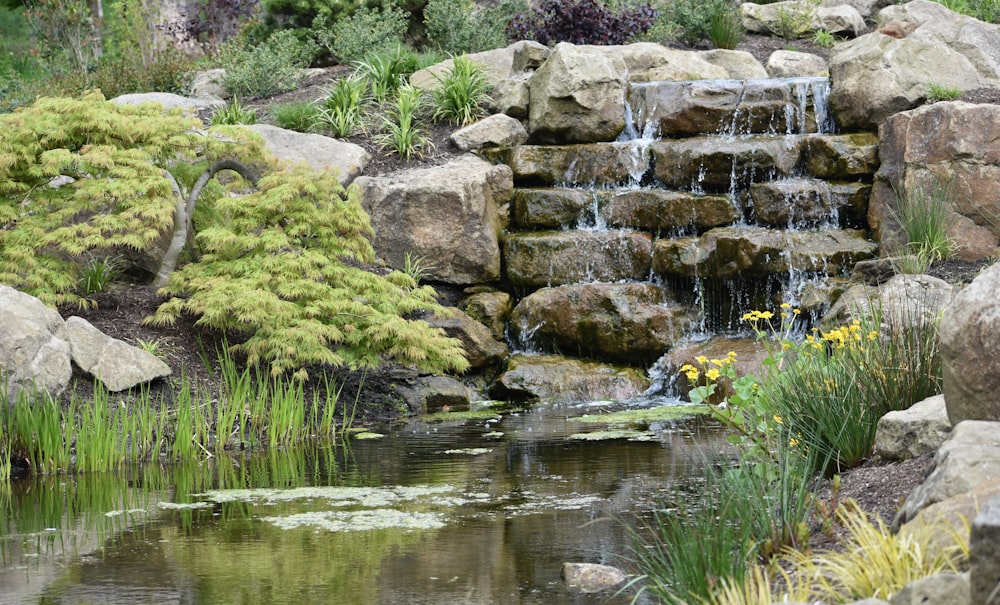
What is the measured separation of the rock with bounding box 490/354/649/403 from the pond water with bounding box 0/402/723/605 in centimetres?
250

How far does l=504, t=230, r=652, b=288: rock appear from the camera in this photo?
12.3 meters

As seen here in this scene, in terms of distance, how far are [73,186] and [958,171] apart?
8998 millimetres

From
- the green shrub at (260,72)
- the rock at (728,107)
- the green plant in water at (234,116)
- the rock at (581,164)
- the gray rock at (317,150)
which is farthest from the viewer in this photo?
the green shrub at (260,72)

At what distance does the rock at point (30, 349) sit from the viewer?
7543mm

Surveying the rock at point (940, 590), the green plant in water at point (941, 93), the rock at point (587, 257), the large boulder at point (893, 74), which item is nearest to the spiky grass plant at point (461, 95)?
the rock at point (587, 257)

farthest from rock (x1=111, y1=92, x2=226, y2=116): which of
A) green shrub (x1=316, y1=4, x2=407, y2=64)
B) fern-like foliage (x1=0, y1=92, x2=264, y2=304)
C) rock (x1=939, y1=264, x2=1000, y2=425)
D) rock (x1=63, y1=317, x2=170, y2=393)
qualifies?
rock (x1=939, y1=264, x2=1000, y2=425)

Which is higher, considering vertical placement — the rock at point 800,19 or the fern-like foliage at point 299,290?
the rock at point 800,19

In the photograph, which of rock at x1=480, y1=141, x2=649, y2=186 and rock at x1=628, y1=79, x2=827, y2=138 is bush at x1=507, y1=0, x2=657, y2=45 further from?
rock at x1=480, y1=141, x2=649, y2=186

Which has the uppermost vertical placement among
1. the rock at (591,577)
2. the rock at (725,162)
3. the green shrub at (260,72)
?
the green shrub at (260,72)

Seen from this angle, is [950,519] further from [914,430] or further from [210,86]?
[210,86]

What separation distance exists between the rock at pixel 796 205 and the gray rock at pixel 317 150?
191 inches

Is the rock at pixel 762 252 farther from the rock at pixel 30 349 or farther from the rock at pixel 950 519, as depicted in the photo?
the rock at pixel 950 519

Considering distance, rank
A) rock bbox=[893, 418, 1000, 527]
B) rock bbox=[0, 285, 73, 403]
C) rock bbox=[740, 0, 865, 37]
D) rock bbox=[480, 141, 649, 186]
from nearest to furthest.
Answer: rock bbox=[893, 418, 1000, 527]
rock bbox=[0, 285, 73, 403]
rock bbox=[480, 141, 649, 186]
rock bbox=[740, 0, 865, 37]

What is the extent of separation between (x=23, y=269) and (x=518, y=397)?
486cm
